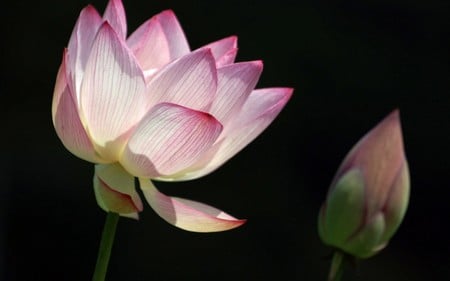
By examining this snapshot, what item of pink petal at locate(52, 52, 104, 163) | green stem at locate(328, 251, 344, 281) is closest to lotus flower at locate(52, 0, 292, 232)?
pink petal at locate(52, 52, 104, 163)

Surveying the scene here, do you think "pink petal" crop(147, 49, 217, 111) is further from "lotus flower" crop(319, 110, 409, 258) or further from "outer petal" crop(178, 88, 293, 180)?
"lotus flower" crop(319, 110, 409, 258)

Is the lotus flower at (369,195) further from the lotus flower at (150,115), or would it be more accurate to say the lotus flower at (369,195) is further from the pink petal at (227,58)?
the pink petal at (227,58)

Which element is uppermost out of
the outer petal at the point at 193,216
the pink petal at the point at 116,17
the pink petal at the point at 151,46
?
the pink petal at the point at 116,17

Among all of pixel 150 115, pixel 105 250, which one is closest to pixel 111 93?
pixel 150 115

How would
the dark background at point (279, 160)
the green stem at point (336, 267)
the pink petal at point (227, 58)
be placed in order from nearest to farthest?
the green stem at point (336, 267) → the pink petal at point (227, 58) → the dark background at point (279, 160)

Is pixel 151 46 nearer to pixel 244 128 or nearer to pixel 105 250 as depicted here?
pixel 244 128

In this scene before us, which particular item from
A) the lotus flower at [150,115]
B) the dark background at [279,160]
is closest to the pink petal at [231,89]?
the lotus flower at [150,115]

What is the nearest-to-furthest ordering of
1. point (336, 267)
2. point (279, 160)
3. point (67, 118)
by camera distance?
point (336, 267) < point (67, 118) < point (279, 160)

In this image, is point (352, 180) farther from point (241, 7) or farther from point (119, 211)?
point (241, 7)

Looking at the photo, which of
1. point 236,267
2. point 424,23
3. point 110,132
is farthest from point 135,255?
point 110,132
